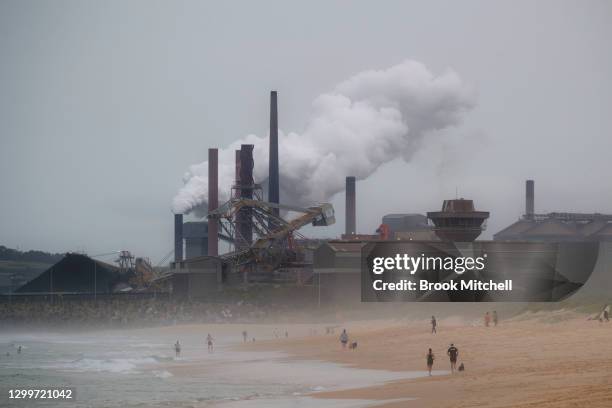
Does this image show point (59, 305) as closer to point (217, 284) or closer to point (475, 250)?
point (217, 284)

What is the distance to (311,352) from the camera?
6425 centimetres

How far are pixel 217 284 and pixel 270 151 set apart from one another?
26.9 meters

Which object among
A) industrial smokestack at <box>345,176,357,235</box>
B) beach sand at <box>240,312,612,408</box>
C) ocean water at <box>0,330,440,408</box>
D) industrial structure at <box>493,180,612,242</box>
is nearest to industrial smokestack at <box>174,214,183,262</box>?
industrial smokestack at <box>345,176,357,235</box>

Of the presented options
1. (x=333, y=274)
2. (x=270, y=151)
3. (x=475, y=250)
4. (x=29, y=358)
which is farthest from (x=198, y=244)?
(x=29, y=358)

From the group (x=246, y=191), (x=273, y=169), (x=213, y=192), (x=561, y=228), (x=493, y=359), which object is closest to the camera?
(x=493, y=359)

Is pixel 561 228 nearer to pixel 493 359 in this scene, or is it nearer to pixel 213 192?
pixel 213 192

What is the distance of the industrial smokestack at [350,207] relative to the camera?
13088 centimetres

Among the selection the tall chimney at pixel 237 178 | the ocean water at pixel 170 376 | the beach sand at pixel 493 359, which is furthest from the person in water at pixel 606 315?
the tall chimney at pixel 237 178

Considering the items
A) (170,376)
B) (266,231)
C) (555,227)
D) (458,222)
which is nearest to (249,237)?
(266,231)

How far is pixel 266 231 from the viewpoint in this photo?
399 feet

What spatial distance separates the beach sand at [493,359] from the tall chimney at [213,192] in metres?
50.4

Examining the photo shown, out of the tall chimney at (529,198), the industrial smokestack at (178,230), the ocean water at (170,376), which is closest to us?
the ocean water at (170,376)

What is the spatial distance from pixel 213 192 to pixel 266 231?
32.1ft

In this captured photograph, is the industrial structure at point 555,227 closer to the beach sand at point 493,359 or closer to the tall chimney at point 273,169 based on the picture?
the tall chimney at point 273,169
